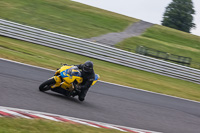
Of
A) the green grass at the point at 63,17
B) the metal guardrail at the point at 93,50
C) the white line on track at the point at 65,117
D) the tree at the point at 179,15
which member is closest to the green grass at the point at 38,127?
the white line on track at the point at 65,117

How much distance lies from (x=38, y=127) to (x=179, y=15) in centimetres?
6804

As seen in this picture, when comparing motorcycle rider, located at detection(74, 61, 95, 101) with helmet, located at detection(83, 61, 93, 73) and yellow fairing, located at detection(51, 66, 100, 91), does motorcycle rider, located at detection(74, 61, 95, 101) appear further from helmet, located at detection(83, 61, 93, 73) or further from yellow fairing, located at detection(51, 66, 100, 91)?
yellow fairing, located at detection(51, 66, 100, 91)

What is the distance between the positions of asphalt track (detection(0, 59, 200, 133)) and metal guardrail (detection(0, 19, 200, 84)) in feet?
23.2

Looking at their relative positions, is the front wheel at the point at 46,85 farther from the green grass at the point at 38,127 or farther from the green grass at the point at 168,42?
the green grass at the point at 168,42

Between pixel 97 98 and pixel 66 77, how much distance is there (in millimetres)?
2109

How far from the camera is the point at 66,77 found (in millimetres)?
8883

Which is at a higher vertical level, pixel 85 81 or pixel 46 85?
pixel 85 81

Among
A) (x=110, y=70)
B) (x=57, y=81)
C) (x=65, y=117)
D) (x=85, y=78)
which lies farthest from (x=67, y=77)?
(x=110, y=70)

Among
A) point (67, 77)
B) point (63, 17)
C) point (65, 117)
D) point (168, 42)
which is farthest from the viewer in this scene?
point (168, 42)

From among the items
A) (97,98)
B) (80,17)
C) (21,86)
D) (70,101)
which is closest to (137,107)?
(97,98)

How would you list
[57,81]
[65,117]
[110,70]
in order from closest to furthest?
[65,117], [57,81], [110,70]

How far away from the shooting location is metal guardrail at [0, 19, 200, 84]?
68.1ft

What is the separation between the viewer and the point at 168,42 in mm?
33844

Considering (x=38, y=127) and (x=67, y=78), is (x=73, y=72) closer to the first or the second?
(x=67, y=78)
